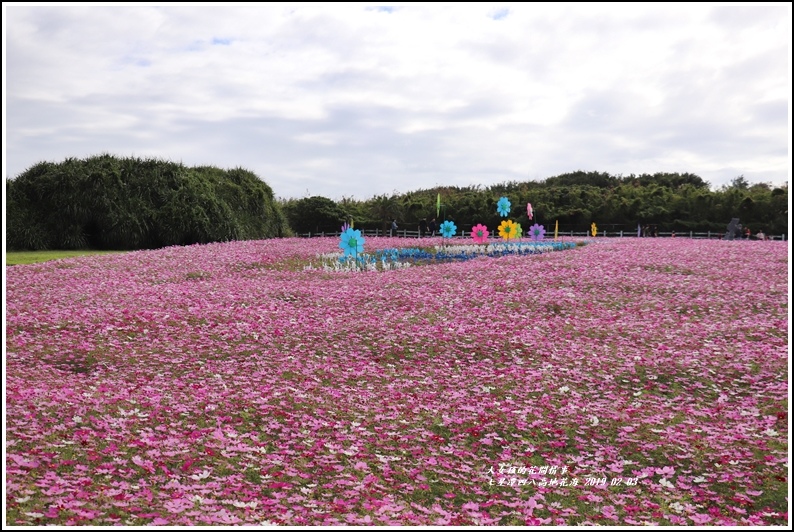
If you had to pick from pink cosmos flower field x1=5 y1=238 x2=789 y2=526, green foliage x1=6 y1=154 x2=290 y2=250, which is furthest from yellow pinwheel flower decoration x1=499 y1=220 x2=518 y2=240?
pink cosmos flower field x1=5 y1=238 x2=789 y2=526

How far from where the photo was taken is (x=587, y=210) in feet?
153

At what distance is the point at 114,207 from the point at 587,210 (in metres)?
30.1

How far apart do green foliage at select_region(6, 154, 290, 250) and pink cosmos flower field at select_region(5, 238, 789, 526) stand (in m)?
11.0

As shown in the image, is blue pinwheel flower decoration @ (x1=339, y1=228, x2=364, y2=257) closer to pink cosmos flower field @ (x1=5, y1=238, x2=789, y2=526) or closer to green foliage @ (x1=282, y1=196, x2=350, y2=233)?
pink cosmos flower field @ (x1=5, y1=238, x2=789, y2=526)

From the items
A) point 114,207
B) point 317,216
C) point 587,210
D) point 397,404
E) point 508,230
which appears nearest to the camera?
point 397,404

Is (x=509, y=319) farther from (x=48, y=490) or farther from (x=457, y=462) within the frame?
(x=48, y=490)

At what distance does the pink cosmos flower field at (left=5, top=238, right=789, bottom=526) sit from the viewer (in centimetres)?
565

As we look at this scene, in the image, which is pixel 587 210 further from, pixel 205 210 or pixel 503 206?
pixel 205 210

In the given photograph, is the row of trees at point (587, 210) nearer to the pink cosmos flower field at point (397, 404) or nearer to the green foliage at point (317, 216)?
the green foliage at point (317, 216)

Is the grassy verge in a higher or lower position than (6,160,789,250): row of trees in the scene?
lower

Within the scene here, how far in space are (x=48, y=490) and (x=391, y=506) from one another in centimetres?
258

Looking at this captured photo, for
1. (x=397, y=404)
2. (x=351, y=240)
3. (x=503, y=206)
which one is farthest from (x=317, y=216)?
(x=397, y=404)

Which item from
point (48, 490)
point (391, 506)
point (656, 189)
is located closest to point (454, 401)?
point (391, 506)

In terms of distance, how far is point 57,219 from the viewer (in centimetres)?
2655
